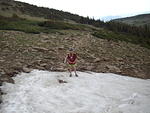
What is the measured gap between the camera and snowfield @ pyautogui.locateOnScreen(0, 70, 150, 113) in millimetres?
9148

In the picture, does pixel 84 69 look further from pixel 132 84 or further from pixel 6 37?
pixel 6 37

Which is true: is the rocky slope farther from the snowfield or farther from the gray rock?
the snowfield

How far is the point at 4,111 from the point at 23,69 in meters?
6.10

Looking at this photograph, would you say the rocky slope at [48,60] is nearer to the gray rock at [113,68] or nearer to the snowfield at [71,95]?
the gray rock at [113,68]

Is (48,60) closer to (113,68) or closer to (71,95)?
(113,68)

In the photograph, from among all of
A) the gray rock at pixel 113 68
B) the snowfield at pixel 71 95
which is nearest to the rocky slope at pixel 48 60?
the gray rock at pixel 113 68

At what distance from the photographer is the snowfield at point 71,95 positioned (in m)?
9.15

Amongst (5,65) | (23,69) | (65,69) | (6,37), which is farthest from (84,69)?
(6,37)

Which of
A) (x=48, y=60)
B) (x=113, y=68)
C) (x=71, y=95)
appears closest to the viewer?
(x=71, y=95)

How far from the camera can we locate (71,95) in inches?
419

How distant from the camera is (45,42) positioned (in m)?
25.1

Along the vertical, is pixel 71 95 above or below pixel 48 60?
below

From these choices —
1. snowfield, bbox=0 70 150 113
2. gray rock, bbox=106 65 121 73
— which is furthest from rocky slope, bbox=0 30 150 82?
snowfield, bbox=0 70 150 113

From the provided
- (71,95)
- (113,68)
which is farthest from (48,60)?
(71,95)
